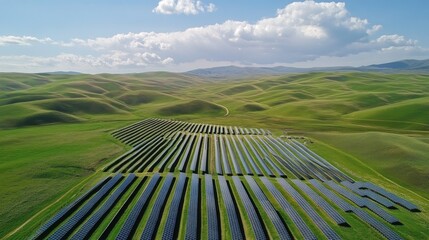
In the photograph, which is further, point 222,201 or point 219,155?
point 219,155

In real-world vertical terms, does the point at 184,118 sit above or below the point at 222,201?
below

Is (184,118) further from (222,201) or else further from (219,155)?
(222,201)

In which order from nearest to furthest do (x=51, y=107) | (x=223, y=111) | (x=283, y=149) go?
1. (x=283, y=149)
2. (x=51, y=107)
3. (x=223, y=111)

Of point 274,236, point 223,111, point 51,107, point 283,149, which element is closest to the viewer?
point 274,236

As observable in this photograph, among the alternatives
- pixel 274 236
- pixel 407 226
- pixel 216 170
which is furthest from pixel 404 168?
pixel 274 236

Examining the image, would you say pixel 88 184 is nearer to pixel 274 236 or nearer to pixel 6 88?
pixel 274 236

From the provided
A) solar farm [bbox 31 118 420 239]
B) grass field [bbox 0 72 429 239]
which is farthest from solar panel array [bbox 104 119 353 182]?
grass field [bbox 0 72 429 239]

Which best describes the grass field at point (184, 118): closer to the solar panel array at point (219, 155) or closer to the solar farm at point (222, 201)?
the solar farm at point (222, 201)

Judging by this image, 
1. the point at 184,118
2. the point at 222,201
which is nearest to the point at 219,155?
the point at 222,201
